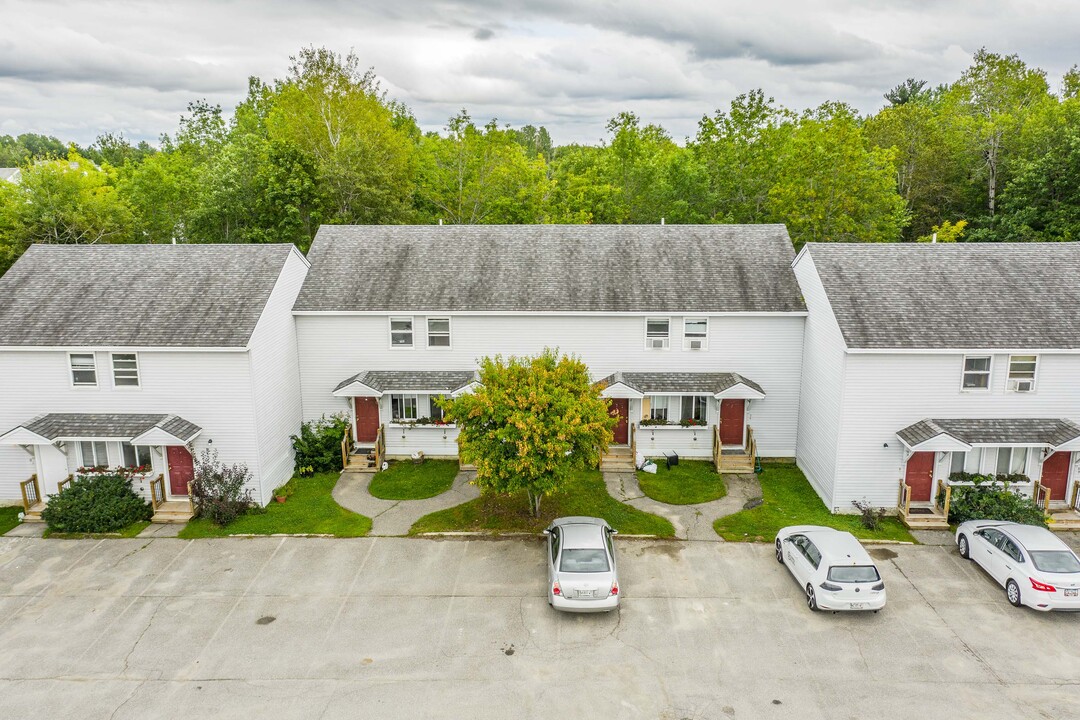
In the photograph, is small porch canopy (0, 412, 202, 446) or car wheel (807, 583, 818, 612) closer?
car wheel (807, 583, 818, 612)

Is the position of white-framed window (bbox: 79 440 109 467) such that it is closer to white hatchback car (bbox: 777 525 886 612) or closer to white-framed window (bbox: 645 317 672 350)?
white-framed window (bbox: 645 317 672 350)

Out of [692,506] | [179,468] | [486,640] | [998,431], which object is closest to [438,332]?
[179,468]

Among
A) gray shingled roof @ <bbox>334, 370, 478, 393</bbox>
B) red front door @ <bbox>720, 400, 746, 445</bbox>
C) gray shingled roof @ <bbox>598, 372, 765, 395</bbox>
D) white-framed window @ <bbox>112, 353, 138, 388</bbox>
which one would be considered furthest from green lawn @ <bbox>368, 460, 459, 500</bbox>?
red front door @ <bbox>720, 400, 746, 445</bbox>

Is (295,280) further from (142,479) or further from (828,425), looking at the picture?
(828,425)

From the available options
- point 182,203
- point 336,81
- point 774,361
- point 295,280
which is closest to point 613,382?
point 774,361

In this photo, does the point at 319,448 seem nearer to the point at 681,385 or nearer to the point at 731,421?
the point at 681,385
